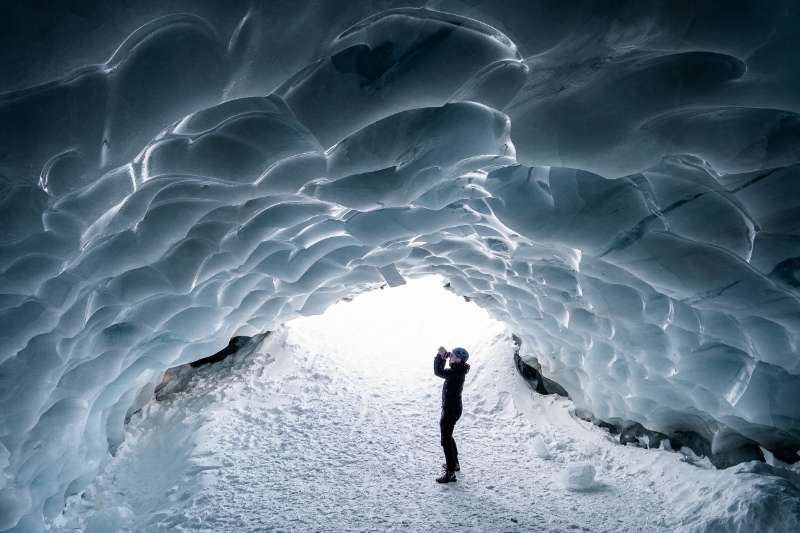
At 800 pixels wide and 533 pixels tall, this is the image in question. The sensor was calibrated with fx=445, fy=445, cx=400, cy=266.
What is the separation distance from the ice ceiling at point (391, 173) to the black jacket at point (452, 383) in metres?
1.27

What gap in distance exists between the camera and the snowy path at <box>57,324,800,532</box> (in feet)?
13.3

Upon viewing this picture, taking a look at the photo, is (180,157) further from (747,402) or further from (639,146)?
(747,402)

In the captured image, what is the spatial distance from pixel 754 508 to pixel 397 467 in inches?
133

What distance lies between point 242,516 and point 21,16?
4.14m

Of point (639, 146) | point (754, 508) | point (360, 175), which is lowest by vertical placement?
point (754, 508)

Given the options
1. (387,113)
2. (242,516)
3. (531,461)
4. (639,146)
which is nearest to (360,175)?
(387,113)

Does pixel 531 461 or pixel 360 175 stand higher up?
pixel 360 175

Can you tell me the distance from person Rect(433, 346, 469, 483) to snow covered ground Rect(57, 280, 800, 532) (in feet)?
0.66

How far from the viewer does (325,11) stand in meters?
1.61

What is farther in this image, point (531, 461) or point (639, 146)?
point (531, 461)

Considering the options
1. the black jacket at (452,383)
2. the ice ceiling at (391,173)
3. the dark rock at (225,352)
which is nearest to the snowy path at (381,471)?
the black jacket at (452,383)

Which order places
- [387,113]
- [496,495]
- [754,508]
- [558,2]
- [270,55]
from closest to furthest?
[558,2] → [270,55] → [387,113] → [754,508] → [496,495]

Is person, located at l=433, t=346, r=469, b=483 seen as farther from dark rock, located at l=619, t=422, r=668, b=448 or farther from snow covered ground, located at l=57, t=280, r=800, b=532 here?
dark rock, located at l=619, t=422, r=668, b=448

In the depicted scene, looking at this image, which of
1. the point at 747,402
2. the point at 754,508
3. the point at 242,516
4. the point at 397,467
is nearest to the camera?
the point at 754,508
